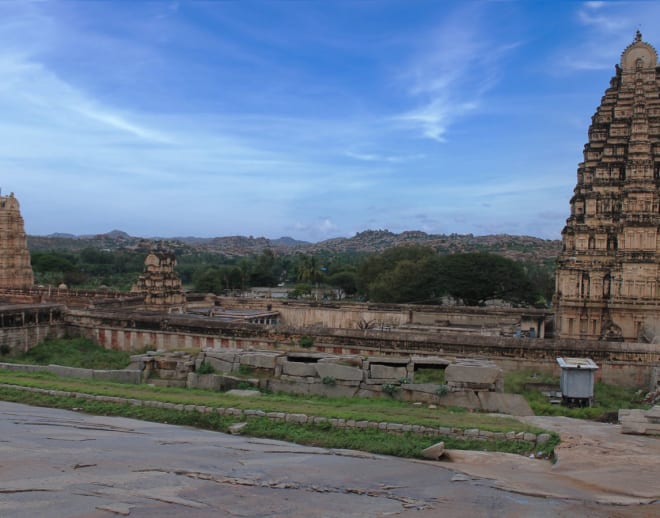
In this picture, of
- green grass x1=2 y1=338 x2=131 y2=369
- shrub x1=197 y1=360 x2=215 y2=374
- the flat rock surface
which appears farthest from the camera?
green grass x1=2 y1=338 x2=131 y2=369

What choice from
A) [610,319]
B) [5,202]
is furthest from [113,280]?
[610,319]

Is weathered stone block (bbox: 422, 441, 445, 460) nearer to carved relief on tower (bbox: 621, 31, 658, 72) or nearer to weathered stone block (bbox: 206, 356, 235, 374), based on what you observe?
weathered stone block (bbox: 206, 356, 235, 374)

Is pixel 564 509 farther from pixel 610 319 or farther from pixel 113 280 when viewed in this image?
pixel 113 280

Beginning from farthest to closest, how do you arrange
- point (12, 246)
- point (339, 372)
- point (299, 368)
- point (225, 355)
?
point (12, 246) < point (225, 355) < point (299, 368) < point (339, 372)

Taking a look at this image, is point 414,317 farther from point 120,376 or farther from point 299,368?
point 120,376

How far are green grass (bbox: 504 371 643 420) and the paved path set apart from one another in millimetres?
4303

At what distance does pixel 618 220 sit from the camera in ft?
107

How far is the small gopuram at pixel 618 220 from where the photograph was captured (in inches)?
1209

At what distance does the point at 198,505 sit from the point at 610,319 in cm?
3012

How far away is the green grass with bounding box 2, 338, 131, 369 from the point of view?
2112cm

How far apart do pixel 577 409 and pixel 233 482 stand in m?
8.89

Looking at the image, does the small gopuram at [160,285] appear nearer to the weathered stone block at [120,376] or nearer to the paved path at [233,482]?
the weathered stone block at [120,376]

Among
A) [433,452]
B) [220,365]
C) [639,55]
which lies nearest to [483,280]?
[639,55]

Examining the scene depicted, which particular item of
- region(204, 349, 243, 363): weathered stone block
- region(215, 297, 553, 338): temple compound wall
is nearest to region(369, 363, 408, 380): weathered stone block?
region(204, 349, 243, 363): weathered stone block
